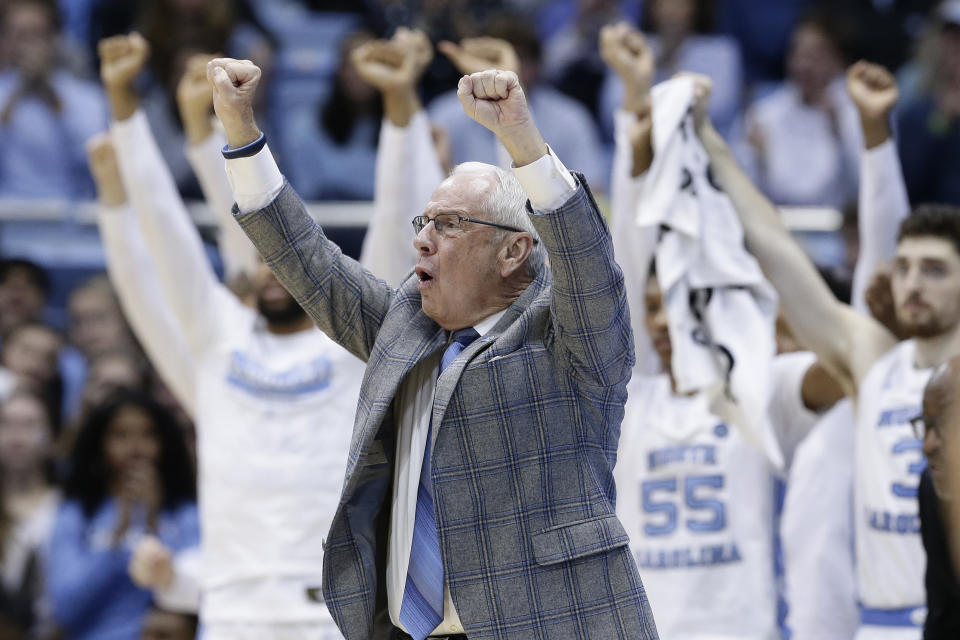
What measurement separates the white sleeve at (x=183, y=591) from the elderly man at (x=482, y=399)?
2292 millimetres

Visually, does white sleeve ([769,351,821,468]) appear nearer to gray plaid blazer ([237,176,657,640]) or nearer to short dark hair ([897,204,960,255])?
short dark hair ([897,204,960,255])

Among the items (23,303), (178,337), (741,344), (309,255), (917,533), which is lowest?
(23,303)

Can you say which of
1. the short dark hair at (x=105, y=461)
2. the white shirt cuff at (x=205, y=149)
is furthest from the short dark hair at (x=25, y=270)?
the white shirt cuff at (x=205, y=149)

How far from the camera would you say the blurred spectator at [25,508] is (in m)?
5.27

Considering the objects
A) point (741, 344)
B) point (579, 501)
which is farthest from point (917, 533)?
point (579, 501)

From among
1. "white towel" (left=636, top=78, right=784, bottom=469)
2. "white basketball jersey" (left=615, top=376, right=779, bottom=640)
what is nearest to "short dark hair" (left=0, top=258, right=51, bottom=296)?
"white basketball jersey" (left=615, top=376, right=779, bottom=640)

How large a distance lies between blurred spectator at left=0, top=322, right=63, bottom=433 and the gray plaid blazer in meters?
3.63

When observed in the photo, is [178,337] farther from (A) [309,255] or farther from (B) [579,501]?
(B) [579,501]

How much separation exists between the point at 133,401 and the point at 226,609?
4.84 feet

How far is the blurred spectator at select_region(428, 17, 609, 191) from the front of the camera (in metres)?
6.23

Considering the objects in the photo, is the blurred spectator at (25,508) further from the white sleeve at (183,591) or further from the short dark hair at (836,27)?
the short dark hair at (836,27)

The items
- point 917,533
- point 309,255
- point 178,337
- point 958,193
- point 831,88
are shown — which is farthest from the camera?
point 831,88

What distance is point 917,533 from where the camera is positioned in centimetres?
365

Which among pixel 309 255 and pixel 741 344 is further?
pixel 741 344
